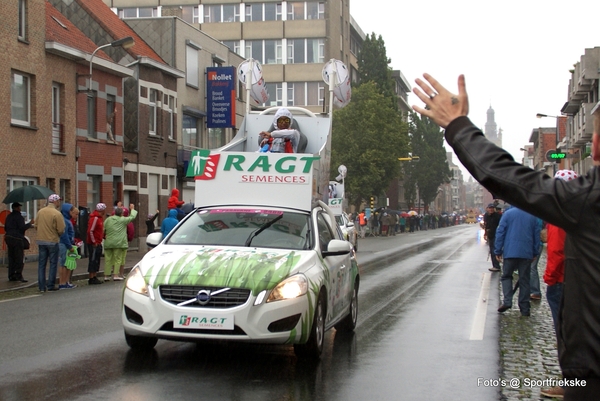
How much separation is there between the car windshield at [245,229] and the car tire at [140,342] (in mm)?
1081

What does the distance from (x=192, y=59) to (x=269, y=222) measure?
3471 centimetres

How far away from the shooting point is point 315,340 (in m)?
8.12

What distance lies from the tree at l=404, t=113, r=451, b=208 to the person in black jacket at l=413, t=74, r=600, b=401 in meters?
96.9

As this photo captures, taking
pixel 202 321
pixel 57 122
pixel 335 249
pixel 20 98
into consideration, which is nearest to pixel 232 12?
pixel 57 122

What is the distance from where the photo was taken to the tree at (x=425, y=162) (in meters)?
101

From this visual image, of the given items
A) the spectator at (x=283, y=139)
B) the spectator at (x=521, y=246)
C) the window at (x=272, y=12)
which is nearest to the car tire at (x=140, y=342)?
the spectator at (x=283, y=139)

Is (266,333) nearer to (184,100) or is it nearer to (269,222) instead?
(269,222)

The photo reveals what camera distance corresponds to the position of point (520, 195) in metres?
2.89

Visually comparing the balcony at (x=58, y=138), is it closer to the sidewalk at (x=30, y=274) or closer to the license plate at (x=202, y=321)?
the sidewalk at (x=30, y=274)

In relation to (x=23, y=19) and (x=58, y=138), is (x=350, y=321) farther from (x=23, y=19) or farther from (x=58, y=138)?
(x=58, y=138)

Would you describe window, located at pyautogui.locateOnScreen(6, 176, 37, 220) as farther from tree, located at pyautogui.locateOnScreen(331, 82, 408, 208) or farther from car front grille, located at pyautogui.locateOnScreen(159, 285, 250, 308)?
tree, located at pyautogui.locateOnScreen(331, 82, 408, 208)

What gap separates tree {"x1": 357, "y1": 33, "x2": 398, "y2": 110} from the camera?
7356cm

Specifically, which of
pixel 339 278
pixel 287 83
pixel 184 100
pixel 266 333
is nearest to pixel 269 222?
pixel 339 278

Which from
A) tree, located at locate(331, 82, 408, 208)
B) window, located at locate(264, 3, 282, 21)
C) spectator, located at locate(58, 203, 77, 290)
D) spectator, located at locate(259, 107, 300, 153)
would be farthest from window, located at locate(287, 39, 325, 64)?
spectator, located at locate(259, 107, 300, 153)
